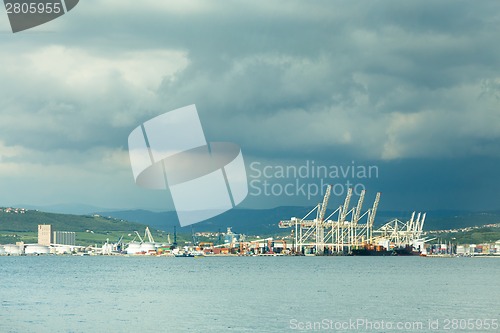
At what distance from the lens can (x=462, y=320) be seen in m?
64.9

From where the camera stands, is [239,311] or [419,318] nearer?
[419,318]

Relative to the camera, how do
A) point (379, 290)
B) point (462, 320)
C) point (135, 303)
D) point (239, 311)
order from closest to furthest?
point (462, 320)
point (239, 311)
point (135, 303)
point (379, 290)

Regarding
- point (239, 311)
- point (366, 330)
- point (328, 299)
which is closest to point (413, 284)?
point (328, 299)

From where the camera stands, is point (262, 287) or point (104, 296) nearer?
point (104, 296)

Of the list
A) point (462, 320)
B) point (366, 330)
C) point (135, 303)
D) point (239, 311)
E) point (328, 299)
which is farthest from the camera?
point (328, 299)

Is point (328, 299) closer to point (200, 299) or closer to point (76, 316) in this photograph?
point (200, 299)

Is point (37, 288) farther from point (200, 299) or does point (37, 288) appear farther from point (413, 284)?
point (413, 284)

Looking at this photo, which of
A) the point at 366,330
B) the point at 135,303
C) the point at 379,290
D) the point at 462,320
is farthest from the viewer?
the point at 379,290

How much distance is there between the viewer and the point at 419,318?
67312mm

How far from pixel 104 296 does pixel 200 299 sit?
1070 cm

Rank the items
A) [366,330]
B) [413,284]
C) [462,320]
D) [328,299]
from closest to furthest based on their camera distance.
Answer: [366,330]
[462,320]
[328,299]
[413,284]

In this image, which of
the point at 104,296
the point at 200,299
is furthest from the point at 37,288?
the point at 200,299

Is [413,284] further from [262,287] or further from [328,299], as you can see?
[328,299]

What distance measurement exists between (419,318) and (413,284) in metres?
51.4
